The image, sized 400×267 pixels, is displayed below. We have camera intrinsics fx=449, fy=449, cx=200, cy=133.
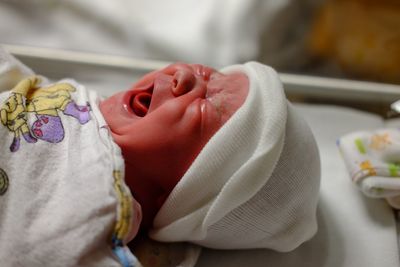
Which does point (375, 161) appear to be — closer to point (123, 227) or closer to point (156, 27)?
point (123, 227)

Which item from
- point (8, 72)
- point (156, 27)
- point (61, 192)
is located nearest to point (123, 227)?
point (61, 192)

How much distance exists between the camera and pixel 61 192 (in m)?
0.62

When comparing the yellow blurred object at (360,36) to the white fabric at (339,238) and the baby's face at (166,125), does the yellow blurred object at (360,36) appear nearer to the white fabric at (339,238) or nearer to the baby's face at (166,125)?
the white fabric at (339,238)

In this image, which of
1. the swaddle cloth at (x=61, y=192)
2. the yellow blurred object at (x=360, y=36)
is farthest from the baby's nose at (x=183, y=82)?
the yellow blurred object at (x=360, y=36)

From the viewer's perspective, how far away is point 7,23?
1.27 m

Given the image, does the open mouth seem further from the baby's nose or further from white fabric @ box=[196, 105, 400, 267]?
white fabric @ box=[196, 105, 400, 267]

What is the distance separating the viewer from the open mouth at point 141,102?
0.74 meters

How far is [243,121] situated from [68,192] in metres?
0.27

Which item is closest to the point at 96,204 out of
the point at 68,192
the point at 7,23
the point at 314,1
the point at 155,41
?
the point at 68,192

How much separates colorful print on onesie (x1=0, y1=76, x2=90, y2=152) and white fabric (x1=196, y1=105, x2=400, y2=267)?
329 mm

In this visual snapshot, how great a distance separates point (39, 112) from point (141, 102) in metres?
0.16

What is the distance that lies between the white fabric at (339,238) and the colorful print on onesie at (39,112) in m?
0.33

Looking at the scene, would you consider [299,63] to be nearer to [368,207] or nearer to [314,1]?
[314,1]

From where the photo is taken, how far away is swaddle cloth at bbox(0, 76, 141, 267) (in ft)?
1.92
